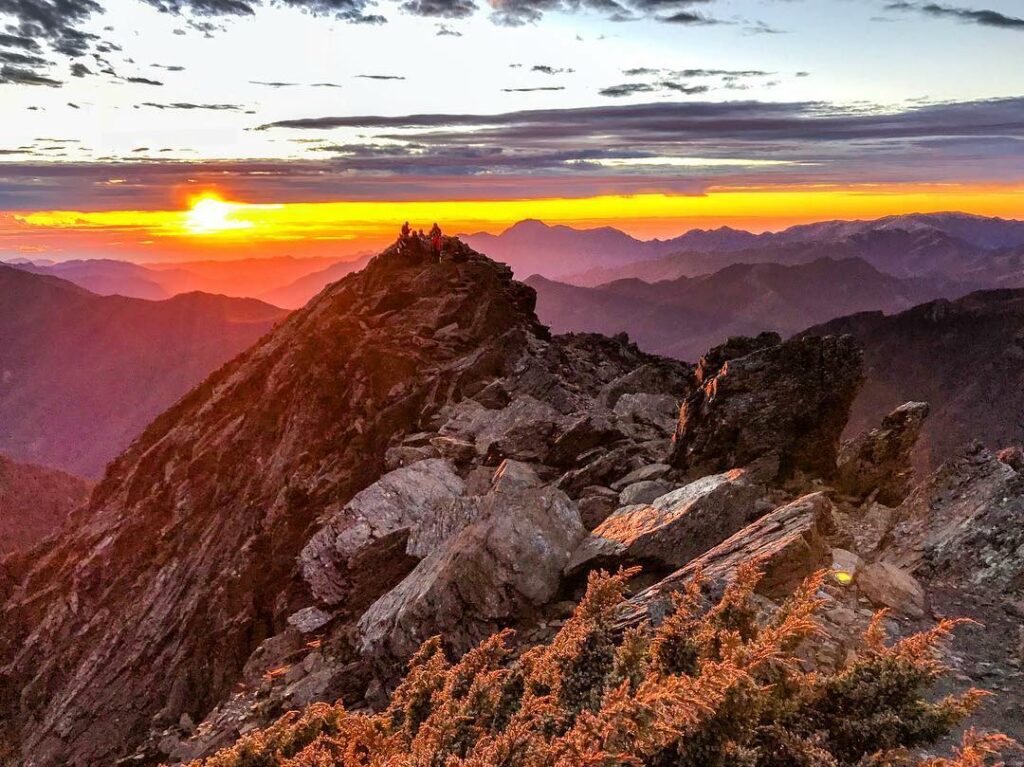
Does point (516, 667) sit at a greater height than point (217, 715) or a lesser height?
greater

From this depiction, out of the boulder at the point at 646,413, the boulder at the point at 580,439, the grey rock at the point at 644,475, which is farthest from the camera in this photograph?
the boulder at the point at 646,413

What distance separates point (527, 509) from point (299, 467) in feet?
92.0

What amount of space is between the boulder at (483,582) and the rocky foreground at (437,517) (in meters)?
0.08

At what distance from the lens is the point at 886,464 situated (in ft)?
91.7

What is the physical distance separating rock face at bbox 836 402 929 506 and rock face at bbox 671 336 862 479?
1056mm

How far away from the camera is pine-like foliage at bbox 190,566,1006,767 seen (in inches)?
368

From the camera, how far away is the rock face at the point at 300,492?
3069cm

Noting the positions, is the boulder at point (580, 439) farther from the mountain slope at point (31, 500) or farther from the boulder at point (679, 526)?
the mountain slope at point (31, 500)

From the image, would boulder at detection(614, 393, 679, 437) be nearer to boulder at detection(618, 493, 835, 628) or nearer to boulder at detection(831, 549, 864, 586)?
boulder at detection(831, 549, 864, 586)

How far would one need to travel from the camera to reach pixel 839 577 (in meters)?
18.6

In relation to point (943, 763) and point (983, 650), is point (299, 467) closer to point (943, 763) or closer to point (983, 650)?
point (983, 650)

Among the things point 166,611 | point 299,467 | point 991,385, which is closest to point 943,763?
point 299,467

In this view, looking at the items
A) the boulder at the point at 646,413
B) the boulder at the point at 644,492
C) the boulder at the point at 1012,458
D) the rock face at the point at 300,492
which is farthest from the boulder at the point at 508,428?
the boulder at the point at 1012,458

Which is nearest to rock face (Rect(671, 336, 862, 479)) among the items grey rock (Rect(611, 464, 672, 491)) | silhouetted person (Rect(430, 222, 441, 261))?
grey rock (Rect(611, 464, 672, 491))
